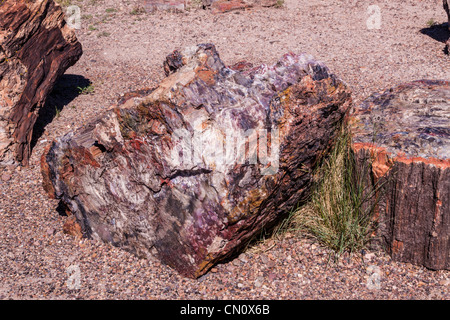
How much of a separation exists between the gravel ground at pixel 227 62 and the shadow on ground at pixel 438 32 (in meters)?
0.03

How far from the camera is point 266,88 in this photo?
3.20 meters

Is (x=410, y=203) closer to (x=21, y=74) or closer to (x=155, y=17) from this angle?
(x=21, y=74)

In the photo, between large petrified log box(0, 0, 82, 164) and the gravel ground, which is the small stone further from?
large petrified log box(0, 0, 82, 164)

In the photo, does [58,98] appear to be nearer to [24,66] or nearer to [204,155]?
[24,66]

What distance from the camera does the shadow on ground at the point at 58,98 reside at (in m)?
5.53

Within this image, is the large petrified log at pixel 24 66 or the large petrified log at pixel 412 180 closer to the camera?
the large petrified log at pixel 412 180

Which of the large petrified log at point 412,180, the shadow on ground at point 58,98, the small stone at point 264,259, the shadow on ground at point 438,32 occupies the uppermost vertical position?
the large petrified log at point 412,180

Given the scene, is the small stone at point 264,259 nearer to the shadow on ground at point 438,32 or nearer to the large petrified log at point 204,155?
the large petrified log at point 204,155

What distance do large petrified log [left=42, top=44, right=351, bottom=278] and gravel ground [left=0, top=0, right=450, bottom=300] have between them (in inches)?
9.2

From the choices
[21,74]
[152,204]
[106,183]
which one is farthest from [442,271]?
[21,74]

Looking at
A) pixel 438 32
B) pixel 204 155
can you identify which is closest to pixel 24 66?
pixel 204 155

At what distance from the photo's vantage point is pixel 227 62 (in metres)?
6.76

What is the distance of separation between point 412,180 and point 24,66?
4071 millimetres

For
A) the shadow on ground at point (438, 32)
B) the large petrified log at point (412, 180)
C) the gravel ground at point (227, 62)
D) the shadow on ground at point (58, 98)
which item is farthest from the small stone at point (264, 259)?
the shadow on ground at point (438, 32)
